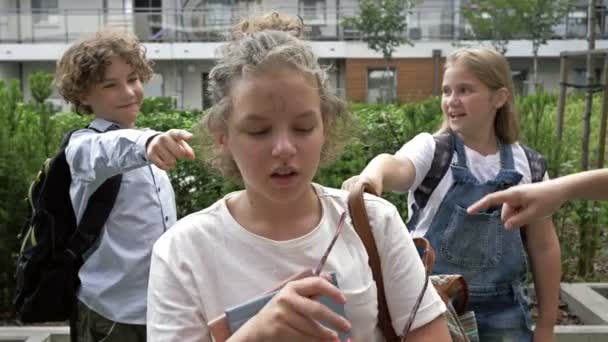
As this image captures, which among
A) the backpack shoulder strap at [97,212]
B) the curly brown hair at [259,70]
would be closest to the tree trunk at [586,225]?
the backpack shoulder strap at [97,212]

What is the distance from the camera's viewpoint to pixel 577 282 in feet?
→ 17.6

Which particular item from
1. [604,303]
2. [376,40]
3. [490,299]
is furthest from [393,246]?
[376,40]

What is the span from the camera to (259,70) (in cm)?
141

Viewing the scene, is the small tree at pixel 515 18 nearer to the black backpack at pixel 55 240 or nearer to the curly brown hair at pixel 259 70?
the black backpack at pixel 55 240

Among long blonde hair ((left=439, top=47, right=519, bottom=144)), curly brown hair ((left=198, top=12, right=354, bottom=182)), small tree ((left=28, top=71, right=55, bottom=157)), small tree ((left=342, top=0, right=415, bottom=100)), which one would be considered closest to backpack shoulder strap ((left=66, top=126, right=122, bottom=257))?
curly brown hair ((left=198, top=12, right=354, bottom=182))

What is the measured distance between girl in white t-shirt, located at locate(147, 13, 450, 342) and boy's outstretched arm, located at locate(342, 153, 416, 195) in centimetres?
30

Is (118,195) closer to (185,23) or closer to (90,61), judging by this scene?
(90,61)

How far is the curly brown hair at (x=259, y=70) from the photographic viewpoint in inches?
56.1

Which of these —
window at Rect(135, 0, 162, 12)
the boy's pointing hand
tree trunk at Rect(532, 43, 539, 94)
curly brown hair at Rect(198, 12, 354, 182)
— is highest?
window at Rect(135, 0, 162, 12)

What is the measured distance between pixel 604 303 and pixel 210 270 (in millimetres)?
3944

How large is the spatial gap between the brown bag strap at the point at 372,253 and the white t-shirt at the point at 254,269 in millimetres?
13

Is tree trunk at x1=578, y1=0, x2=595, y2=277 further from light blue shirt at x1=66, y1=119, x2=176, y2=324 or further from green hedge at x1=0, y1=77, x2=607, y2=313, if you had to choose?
light blue shirt at x1=66, y1=119, x2=176, y2=324

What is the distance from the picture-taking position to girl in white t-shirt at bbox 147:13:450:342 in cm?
138

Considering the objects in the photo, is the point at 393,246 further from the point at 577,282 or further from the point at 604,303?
the point at 577,282
